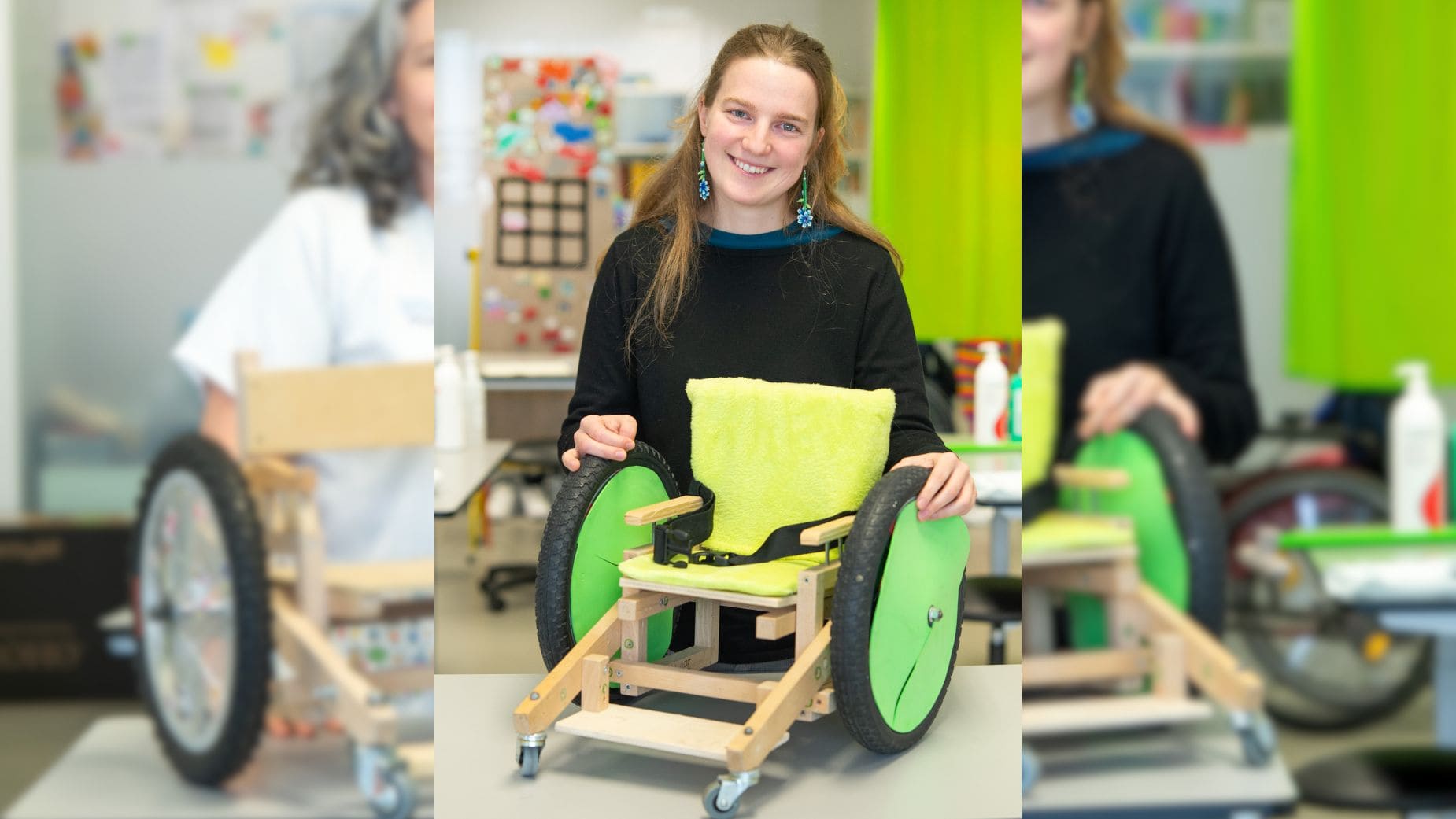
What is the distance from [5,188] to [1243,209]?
0.97m

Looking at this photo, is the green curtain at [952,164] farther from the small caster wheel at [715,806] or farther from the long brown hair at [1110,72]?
the long brown hair at [1110,72]

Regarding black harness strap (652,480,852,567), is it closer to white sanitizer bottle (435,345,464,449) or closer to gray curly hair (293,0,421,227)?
white sanitizer bottle (435,345,464,449)

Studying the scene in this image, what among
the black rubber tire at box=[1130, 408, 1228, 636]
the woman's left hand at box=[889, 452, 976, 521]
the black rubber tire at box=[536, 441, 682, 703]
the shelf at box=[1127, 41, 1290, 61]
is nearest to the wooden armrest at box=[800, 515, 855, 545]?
the woman's left hand at box=[889, 452, 976, 521]

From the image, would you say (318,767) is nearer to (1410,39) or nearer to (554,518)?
(554,518)

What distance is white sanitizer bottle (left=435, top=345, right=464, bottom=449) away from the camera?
79.0 inches

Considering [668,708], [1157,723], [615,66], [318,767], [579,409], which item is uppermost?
[615,66]

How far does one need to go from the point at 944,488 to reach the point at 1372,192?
87cm

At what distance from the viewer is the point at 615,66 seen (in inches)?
78.7

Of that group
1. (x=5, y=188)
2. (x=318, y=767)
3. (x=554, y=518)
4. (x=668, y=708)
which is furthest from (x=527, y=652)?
(x=5, y=188)

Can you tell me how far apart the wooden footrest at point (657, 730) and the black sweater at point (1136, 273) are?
0.82m

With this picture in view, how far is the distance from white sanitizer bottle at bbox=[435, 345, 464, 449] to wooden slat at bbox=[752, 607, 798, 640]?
743mm

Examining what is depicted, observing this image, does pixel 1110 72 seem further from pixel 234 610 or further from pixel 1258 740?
pixel 234 610

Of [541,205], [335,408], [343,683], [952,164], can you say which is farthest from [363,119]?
[952,164]

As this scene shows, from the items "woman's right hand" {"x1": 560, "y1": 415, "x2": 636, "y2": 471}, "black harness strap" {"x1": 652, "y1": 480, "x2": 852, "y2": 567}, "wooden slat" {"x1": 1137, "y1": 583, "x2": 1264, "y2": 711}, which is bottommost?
"black harness strap" {"x1": 652, "y1": 480, "x2": 852, "y2": 567}
